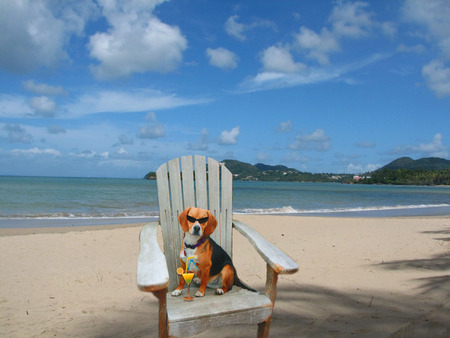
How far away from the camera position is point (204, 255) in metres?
2.09

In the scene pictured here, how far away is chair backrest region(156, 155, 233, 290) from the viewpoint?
8.20ft

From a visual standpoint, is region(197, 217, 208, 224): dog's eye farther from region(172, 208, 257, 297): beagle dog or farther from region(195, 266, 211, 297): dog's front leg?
region(195, 266, 211, 297): dog's front leg

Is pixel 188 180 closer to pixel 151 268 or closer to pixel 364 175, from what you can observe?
pixel 151 268

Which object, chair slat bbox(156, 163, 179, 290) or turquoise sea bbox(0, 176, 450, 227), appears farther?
turquoise sea bbox(0, 176, 450, 227)

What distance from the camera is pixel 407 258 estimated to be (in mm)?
4848

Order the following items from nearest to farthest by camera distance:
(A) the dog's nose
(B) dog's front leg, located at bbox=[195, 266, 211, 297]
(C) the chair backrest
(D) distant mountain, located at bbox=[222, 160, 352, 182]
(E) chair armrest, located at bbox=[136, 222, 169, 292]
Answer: (E) chair armrest, located at bbox=[136, 222, 169, 292]
(B) dog's front leg, located at bbox=[195, 266, 211, 297]
(A) the dog's nose
(C) the chair backrest
(D) distant mountain, located at bbox=[222, 160, 352, 182]

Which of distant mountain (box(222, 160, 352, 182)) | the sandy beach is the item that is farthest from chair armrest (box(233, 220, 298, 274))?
distant mountain (box(222, 160, 352, 182))

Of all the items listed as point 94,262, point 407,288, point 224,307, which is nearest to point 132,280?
point 94,262

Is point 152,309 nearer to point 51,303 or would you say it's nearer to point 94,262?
point 51,303

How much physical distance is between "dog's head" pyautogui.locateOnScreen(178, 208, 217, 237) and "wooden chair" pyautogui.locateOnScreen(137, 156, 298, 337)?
214 millimetres

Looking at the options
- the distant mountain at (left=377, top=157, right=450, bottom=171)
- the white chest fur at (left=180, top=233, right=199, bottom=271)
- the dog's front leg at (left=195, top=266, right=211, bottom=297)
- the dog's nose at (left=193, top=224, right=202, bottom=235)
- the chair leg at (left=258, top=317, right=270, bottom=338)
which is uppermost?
the distant mountain at (left=377, top=157, right=450, bottom=171)

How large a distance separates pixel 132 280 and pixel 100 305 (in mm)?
815

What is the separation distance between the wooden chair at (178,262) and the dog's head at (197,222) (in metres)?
0.21

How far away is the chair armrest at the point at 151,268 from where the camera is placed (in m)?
1.40
